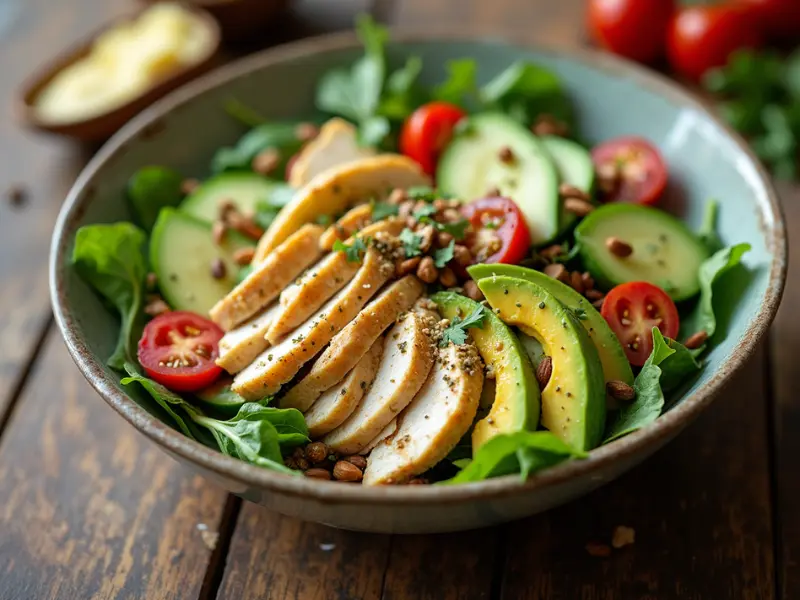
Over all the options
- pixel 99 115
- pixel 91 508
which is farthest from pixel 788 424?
pixel 99 115

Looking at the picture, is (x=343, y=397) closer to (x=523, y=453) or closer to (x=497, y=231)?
(x=523, y=453)

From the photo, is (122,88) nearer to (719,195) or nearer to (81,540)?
(81,540)

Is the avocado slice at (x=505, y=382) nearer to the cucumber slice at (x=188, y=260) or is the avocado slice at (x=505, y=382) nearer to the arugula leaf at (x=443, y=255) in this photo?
the arugula leaf at (x=443, y=255)

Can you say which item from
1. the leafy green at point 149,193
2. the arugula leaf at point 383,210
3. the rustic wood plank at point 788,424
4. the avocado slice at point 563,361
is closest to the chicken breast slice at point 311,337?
the arugula leaf at point 383,210

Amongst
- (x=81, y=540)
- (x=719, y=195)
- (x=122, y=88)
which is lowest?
(x=81, y=540)

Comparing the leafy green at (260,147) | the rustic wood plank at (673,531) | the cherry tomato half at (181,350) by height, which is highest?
the leafy green at (260,147)

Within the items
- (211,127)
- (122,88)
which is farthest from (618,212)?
(122,88)

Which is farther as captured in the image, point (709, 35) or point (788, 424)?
point (709, 35)
